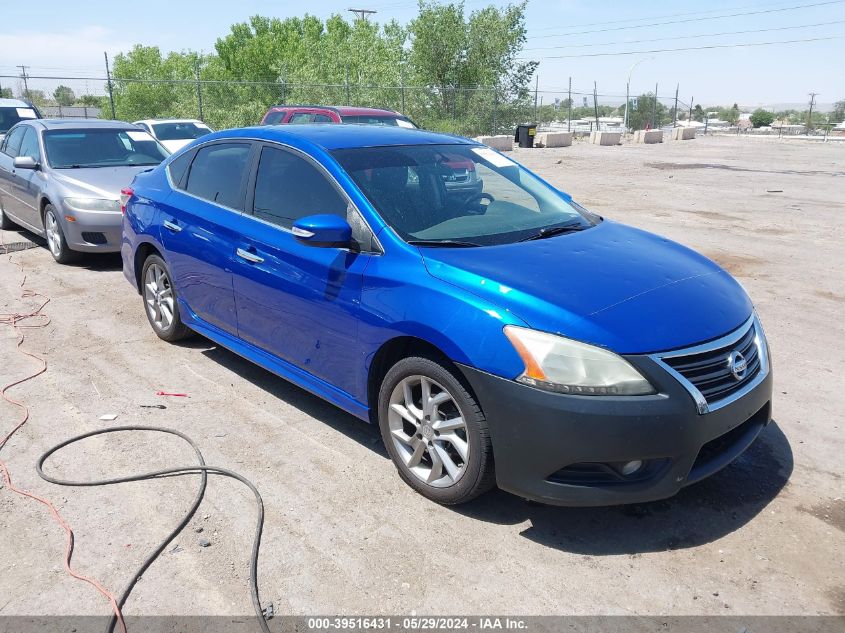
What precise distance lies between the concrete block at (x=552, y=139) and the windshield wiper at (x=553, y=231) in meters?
30.2

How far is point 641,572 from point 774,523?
816 mm

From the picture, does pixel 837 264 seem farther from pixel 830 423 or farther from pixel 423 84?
pixel 423 84

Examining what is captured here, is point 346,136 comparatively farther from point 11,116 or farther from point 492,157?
point 11,116

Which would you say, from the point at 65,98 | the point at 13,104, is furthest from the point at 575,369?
the point at 65,98

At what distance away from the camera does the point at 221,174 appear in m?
4.91

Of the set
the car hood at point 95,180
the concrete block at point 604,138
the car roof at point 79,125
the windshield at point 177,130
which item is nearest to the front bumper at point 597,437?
the car hood at point 95,180

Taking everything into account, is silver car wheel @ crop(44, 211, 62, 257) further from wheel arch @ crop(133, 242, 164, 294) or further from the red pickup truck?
the red pickup truck

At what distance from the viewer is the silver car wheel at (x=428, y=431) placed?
332 cm

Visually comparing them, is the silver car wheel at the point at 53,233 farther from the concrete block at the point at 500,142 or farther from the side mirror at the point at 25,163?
the concrete block at the point at 500,142

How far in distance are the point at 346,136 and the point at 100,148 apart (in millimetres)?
6201

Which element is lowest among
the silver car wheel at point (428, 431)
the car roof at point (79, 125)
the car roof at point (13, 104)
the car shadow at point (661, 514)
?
the car shadow at point (661, 514)

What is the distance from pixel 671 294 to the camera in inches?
131

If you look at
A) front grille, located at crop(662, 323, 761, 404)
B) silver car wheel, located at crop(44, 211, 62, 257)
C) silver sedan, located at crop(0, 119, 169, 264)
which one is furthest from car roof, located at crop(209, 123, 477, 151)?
silver car wheel, located at crop(44, 211, 62, 257)

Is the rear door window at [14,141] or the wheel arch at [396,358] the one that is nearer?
the wheel arch at [396,358]
